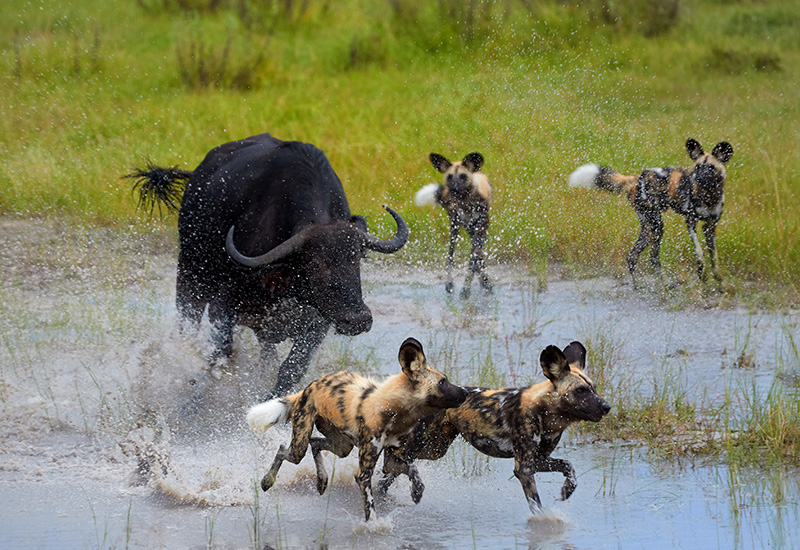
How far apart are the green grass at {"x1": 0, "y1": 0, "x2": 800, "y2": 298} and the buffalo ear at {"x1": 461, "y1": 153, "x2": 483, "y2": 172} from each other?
79 cm

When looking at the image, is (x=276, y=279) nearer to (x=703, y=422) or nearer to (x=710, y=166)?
(x=703, y=422)

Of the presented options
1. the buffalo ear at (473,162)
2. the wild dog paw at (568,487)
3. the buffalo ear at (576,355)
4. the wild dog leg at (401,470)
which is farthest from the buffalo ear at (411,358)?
the buffalo ear at (473,162)

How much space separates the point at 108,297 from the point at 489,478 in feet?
15.2

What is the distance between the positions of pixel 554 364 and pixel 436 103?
979 centimetres

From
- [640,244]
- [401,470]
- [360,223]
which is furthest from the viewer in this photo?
[640,244]

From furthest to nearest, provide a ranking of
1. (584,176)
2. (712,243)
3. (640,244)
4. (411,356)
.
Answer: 1. (584,176)
2. (640,244)
3. (712,243)
4. (411,356)

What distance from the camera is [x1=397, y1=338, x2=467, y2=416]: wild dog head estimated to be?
4562mm

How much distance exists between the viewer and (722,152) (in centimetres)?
952

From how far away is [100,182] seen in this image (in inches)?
466

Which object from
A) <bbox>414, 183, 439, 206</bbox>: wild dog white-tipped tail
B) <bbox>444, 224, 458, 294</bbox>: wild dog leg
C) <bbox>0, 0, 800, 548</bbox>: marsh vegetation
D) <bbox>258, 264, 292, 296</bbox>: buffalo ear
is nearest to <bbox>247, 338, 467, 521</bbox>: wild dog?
<bbox>0, 0, 800, 548</bbox>: marsh vegetation

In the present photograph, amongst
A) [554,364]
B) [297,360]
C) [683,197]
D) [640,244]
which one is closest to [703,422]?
[554,364]

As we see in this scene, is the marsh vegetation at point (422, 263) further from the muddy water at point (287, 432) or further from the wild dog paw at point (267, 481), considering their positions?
the wild dog paw at point (267, 481)

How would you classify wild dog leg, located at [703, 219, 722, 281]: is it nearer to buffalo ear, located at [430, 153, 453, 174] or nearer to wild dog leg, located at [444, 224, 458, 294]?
wild dog leg, located at [444, 224, 458, 294]

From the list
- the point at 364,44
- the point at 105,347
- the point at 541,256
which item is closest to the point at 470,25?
the point at 364,44
